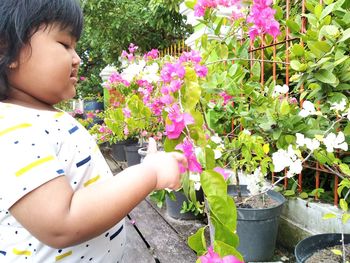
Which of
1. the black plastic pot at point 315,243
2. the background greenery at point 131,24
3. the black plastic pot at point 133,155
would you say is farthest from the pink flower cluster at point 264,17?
the background greenery at point 131,24

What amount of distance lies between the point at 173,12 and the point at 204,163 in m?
5.16

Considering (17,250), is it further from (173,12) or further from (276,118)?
(173,12)

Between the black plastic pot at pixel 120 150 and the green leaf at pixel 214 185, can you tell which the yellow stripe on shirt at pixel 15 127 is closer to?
the green leaf at pixel 214 185

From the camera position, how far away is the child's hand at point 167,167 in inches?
28.0

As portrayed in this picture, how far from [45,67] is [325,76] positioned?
43.2 inches

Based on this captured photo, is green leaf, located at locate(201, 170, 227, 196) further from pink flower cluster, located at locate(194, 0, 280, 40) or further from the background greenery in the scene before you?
the background greenery

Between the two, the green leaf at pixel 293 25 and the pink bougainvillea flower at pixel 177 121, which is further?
the green leaf at pixel 293 25

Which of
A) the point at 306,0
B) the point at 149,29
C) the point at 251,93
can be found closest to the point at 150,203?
the point at 251,93

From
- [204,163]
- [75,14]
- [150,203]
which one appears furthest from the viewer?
[150,203]

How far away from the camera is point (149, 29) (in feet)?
20.1

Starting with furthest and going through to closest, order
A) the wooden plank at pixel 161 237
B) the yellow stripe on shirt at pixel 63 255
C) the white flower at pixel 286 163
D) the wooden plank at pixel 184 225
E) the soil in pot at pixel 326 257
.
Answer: the wooden plank at pixel 184 225 → the wooden plank at pixel 161 237 → the soil in pot at pixel 326 257 → the white flower at pixel 286 163 → the yellow stripe on shirt at pixel 63 255

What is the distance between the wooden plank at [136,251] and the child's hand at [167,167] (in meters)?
1.06

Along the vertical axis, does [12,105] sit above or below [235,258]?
above

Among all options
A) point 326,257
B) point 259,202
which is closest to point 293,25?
point 259,202
